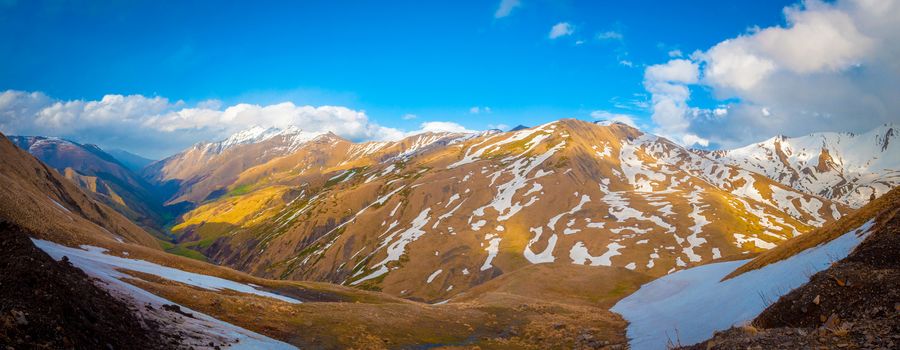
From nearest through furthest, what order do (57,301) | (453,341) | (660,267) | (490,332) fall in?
(57,301), (453,341), (490,332), (660,267)

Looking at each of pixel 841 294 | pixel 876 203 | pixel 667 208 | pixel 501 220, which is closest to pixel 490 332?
pixel 841 294

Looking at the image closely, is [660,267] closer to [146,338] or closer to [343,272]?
[343,272]

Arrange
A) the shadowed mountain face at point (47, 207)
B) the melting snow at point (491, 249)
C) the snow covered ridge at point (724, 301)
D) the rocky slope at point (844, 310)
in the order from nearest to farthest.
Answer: the rocky slope at point (844, 310) → the snow covered ridge at point (724, 301) → the shadowed mountain face at point (47, 207) → the melting snow at point (491, 249)

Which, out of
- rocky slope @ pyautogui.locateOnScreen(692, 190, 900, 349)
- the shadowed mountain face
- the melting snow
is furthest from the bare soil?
the melting snow

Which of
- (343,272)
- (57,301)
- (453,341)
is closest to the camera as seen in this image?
(57,301)

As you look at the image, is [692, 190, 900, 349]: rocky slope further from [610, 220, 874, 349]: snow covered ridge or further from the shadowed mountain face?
the shadowed mountain face

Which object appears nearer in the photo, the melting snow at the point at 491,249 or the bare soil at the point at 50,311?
the bare soil at the point at 50,311

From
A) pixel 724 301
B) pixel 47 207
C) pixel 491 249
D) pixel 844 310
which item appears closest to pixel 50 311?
pixel 844 310

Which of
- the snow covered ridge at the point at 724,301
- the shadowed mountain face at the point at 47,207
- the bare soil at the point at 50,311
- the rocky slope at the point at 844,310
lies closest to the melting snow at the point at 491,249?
the snow covered ridge at the point at 724,301

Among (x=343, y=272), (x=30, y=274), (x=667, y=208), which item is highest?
(x=667, y=208)

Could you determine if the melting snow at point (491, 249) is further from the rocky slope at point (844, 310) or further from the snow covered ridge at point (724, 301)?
the rocky slope at point (844, 310)
